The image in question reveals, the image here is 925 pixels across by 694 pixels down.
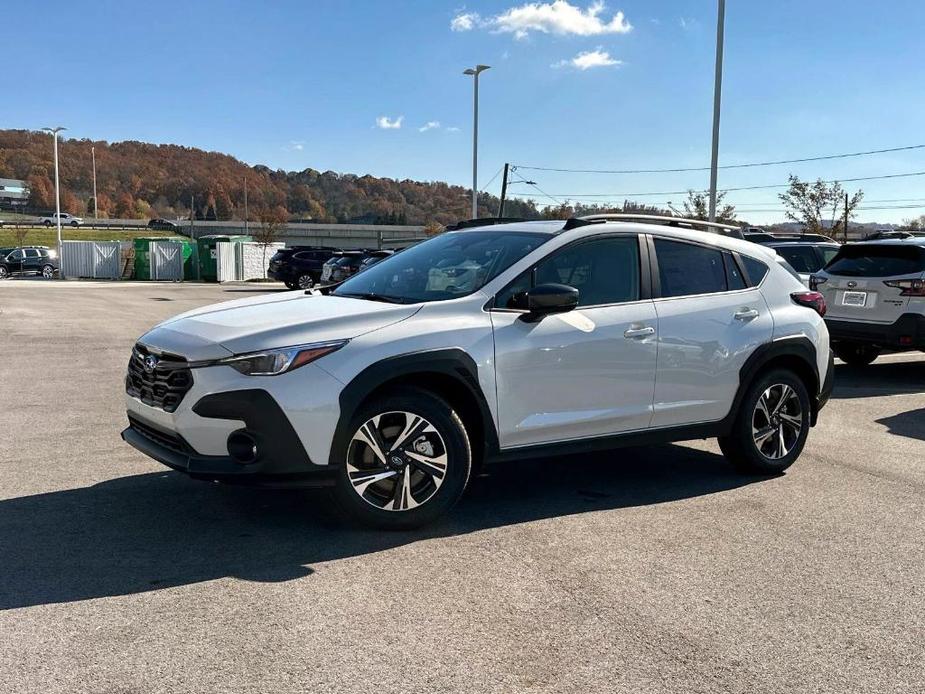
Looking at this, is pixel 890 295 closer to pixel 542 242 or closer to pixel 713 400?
pixel 713 400

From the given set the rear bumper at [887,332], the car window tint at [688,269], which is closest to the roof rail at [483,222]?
the car window tint at [688,269]

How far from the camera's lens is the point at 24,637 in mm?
3262

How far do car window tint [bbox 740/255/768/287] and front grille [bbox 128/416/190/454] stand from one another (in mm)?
3966

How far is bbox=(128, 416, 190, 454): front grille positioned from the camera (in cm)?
432

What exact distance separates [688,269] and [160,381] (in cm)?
345

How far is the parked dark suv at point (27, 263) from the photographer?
43.6 meters

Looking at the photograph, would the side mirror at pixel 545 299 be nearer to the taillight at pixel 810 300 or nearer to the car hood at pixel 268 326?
the car hood at pixel 268 326

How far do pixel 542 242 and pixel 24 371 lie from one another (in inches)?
307

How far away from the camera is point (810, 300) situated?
245 inches

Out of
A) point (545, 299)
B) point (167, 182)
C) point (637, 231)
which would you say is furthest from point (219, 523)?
point (167, 182)

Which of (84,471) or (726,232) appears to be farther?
(726,232)

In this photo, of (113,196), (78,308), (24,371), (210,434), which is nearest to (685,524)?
(210,434)

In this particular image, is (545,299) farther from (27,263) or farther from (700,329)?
(27,263)

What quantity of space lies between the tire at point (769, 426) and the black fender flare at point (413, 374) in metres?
2.05
